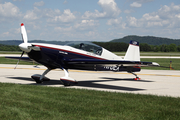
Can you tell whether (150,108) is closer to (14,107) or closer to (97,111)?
(97,111)

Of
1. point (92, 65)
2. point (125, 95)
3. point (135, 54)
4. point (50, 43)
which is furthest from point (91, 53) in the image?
point (125, 95)

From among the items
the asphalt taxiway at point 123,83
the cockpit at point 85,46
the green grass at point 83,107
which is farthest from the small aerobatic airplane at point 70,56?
the green grass at point 83,107

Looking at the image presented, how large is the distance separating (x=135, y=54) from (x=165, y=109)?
7.82 metres

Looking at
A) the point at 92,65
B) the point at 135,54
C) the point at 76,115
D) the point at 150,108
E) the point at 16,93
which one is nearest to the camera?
the point at 76,115

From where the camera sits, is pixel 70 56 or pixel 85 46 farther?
pixel 85 46

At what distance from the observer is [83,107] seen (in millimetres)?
6988

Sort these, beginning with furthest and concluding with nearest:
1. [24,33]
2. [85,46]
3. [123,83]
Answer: [123,83] < [85,46] < [24,33]

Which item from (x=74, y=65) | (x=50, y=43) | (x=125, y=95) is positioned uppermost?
(x=50, y=43)

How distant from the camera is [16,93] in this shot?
9031mm

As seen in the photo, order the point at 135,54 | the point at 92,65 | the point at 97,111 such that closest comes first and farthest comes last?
1. the point at 97,111
2. the point at 92,65
3. the point at 135,54

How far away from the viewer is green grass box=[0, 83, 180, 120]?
6.09 meters

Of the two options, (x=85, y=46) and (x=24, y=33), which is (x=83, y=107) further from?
(x=24, y=33)

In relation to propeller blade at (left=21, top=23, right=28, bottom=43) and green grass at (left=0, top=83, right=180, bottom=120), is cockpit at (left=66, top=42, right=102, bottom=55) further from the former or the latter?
green grass at (left=0, top=83, right=180, bottom=120)

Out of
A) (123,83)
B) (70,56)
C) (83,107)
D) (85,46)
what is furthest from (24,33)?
(83,107)
